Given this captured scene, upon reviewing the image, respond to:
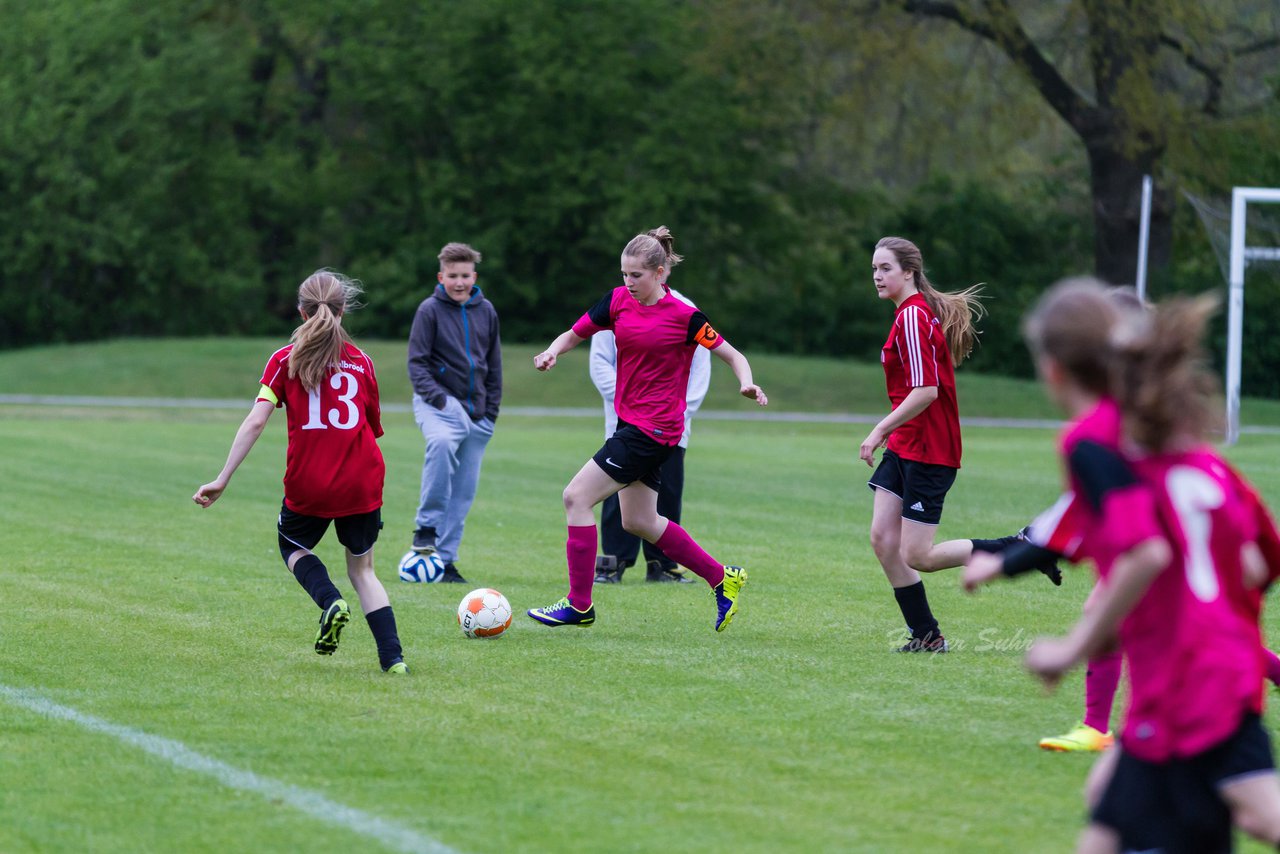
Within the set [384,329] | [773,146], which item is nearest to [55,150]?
[384,329]

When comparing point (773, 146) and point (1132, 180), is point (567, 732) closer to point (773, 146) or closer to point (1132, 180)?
point (1132, 180)

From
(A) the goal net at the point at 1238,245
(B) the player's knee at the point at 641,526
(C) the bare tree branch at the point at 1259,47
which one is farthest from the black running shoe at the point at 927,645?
(C) the bare tree branch at the point at 1259,47

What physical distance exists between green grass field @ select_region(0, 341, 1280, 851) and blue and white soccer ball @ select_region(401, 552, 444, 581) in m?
0.29

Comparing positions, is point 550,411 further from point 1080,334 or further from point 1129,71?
point 1080,334

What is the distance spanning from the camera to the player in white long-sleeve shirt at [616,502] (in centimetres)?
1026

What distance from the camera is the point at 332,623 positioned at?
6.69 meters

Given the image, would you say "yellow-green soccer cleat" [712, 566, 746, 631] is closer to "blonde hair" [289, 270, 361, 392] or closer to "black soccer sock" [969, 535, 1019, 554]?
"black soccer sock" [969, 535, 1019, 554]

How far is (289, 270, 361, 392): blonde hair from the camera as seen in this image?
22.1ft

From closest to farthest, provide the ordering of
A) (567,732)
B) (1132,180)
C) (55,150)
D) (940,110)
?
1. (567,732)
2. (1132,180)
3. (940,110)
4. (55,150)

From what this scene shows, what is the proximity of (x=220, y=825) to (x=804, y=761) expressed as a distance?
6.28 feet

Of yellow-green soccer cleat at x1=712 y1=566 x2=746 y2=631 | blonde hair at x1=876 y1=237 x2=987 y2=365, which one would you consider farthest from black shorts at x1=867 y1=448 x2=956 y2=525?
yellow-green soccer cleat at x1=712 y1=566 x2=746 y2=631

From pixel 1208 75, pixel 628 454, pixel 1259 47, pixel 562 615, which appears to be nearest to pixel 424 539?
pixel 562 615

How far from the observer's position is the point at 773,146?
43.1m

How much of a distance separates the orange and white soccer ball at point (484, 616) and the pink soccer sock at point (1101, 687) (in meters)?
3.15
